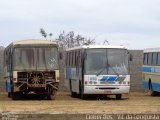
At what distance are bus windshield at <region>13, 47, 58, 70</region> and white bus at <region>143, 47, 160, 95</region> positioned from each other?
6.78m

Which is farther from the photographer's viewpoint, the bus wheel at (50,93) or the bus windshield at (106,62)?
the bus windshield at (106,62)

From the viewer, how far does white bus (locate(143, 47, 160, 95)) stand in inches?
1335

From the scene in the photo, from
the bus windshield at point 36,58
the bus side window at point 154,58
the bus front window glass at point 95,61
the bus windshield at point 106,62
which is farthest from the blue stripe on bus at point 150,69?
the bus windshield at point 36,58

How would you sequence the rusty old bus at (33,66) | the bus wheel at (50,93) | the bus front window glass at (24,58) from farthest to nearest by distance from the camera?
the bus wheel at (50,93) → the bus front window glass at (24,58) → the rusty old bus at (33,66)

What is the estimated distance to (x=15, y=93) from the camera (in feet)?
101

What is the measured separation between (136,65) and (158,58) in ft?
31.1

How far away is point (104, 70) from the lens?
30453 millimetres

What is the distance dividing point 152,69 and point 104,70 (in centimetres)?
522

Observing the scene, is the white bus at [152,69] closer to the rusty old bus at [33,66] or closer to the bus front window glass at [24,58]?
the rusty old bus at [33,66]

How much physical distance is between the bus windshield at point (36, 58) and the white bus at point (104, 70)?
1760mm

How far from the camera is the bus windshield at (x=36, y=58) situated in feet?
96.7

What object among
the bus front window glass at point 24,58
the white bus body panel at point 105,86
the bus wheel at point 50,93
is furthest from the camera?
the white bus body panel at point 105,86

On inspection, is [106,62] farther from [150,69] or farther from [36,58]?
[150,69]

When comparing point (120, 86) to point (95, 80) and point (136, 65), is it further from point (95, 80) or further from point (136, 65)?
point (136, 65)
